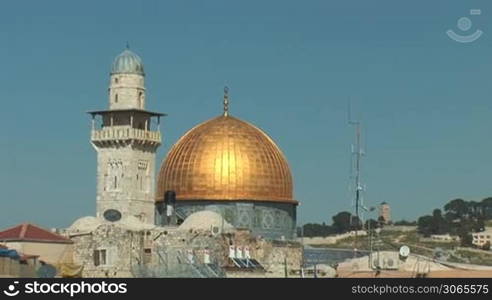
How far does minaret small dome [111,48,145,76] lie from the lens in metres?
95.1

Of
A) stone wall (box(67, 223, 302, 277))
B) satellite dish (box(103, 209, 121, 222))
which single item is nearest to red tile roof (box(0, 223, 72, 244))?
stone wall (box(67, 223, 302, 277))

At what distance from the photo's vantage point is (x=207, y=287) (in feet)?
150

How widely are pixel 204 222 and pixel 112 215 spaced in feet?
27.3

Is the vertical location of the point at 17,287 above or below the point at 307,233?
below

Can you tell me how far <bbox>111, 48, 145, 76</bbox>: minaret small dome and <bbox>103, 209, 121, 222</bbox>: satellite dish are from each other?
8.31 metres

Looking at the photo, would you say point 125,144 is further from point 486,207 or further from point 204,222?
point 486,207

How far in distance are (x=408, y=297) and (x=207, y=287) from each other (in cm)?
559

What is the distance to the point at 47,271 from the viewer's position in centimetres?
7475

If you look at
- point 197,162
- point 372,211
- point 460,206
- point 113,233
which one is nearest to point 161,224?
point 197,162

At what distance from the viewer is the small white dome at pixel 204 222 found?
84875mm

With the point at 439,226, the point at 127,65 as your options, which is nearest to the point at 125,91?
the point at 127,65

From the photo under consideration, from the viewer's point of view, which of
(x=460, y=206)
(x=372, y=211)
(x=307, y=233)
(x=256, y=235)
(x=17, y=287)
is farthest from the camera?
(x=460, y=206)

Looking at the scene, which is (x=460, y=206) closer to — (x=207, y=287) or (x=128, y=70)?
(x=128, y=70)

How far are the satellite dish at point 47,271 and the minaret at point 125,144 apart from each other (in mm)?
18125
